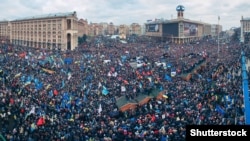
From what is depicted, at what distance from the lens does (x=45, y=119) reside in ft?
77.4

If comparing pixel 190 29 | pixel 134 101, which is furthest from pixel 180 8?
pixel 134 101

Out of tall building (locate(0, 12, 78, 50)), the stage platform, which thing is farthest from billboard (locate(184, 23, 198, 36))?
the stage platform

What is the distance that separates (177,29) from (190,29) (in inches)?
311

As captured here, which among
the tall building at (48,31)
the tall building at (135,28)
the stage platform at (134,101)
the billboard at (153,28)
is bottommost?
the stage platform at (134,101)

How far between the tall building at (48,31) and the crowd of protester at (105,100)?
36.3 metres

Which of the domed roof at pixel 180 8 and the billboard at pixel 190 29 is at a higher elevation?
the domed roof at pixel 180 8

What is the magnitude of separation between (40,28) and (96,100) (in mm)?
65581

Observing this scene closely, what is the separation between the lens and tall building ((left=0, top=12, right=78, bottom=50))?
80250mm

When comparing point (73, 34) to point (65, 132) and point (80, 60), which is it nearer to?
point (80, 60)

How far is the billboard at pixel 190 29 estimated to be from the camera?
119m

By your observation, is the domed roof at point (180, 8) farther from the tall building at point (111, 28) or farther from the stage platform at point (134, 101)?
the stage platform at point (134, 101)

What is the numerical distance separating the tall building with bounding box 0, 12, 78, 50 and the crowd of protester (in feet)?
119

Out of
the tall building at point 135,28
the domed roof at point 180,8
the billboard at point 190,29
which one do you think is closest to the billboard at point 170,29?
the billboard at point 190,29

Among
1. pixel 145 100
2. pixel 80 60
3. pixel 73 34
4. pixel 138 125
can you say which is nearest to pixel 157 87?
pixel 145 100
